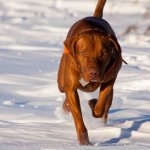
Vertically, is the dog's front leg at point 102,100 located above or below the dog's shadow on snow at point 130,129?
above

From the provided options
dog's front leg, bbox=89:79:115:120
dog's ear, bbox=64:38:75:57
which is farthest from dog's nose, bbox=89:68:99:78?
dog's front leg, bbox=89:79:115:120

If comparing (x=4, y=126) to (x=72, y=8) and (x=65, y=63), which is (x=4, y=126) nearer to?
(x=65, y=63)

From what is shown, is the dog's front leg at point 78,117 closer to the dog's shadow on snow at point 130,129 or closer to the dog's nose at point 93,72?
the dog's shadow on snow at point 130,129

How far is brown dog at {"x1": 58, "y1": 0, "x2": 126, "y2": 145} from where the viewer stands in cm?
523

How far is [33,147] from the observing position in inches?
187

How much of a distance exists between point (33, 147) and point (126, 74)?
4.40 metres

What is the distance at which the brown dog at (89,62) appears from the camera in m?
5.23

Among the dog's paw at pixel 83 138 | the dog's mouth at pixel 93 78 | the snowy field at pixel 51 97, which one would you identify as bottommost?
the snowy field at pixel 51 97

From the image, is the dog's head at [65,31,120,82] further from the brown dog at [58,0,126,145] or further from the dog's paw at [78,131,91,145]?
the dog's paw at [78,131,91,145]

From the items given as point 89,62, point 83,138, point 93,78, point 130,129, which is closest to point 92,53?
point 89,62

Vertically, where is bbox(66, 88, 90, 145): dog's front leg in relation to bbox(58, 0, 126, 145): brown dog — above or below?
below

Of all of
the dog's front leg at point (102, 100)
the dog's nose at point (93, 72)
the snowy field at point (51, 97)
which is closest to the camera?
the dog's nose at point (93, 72)

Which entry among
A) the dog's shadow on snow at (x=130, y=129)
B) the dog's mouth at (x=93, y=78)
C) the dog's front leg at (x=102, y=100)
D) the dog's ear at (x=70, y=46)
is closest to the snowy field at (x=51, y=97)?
the dog's shadow on snow at (x=130, y=129)

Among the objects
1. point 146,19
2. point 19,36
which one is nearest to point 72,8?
point 146,19
